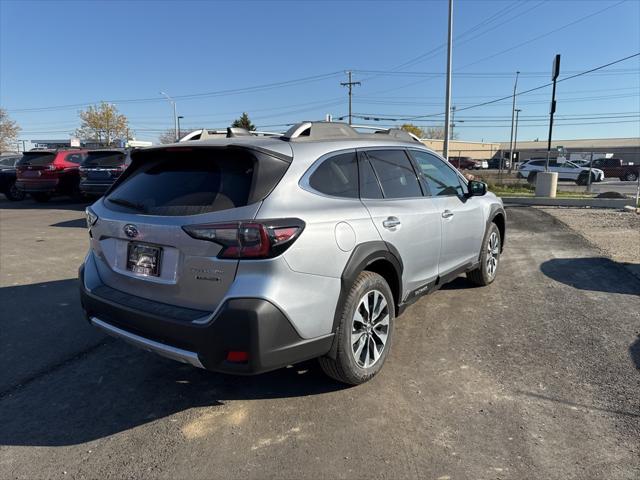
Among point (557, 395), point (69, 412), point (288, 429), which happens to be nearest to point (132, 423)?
point (69, 412)

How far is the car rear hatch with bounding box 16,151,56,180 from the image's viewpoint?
15.2m

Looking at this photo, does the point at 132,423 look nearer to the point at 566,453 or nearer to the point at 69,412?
the point at 69,412

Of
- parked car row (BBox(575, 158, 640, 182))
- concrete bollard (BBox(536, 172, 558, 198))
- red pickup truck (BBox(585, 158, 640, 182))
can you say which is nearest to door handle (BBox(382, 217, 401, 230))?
concrete bollard (BBox(536, 172, 558, 198))

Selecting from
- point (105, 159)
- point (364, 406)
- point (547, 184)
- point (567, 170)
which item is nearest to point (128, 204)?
point (364, 406)

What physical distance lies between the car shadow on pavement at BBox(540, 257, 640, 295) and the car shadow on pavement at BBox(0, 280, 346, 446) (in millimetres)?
4014

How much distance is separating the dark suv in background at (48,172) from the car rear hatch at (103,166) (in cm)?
230

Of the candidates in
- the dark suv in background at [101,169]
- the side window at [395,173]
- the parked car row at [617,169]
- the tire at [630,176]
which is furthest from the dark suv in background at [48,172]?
the tire at [630,176]

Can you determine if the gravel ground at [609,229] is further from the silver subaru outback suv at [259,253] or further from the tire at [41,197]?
the tire at [41,197]

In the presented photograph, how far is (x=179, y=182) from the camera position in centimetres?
306

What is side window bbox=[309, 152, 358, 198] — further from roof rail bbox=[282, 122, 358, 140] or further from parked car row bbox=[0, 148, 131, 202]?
parked car row bbox=[0, 148, 131, 202]

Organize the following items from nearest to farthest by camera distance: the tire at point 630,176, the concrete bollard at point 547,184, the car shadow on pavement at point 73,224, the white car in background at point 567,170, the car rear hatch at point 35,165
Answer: the car shadow on pavement at point 73,224, the car rear hatch at point 35,165, the concrete bollard at point 547,184, the white car in background at point 567,170, the tire at point 630,176

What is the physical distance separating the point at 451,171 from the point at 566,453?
3.14 m

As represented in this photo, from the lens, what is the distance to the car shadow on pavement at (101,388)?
2.98 meters

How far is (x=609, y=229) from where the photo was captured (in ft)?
33.1
